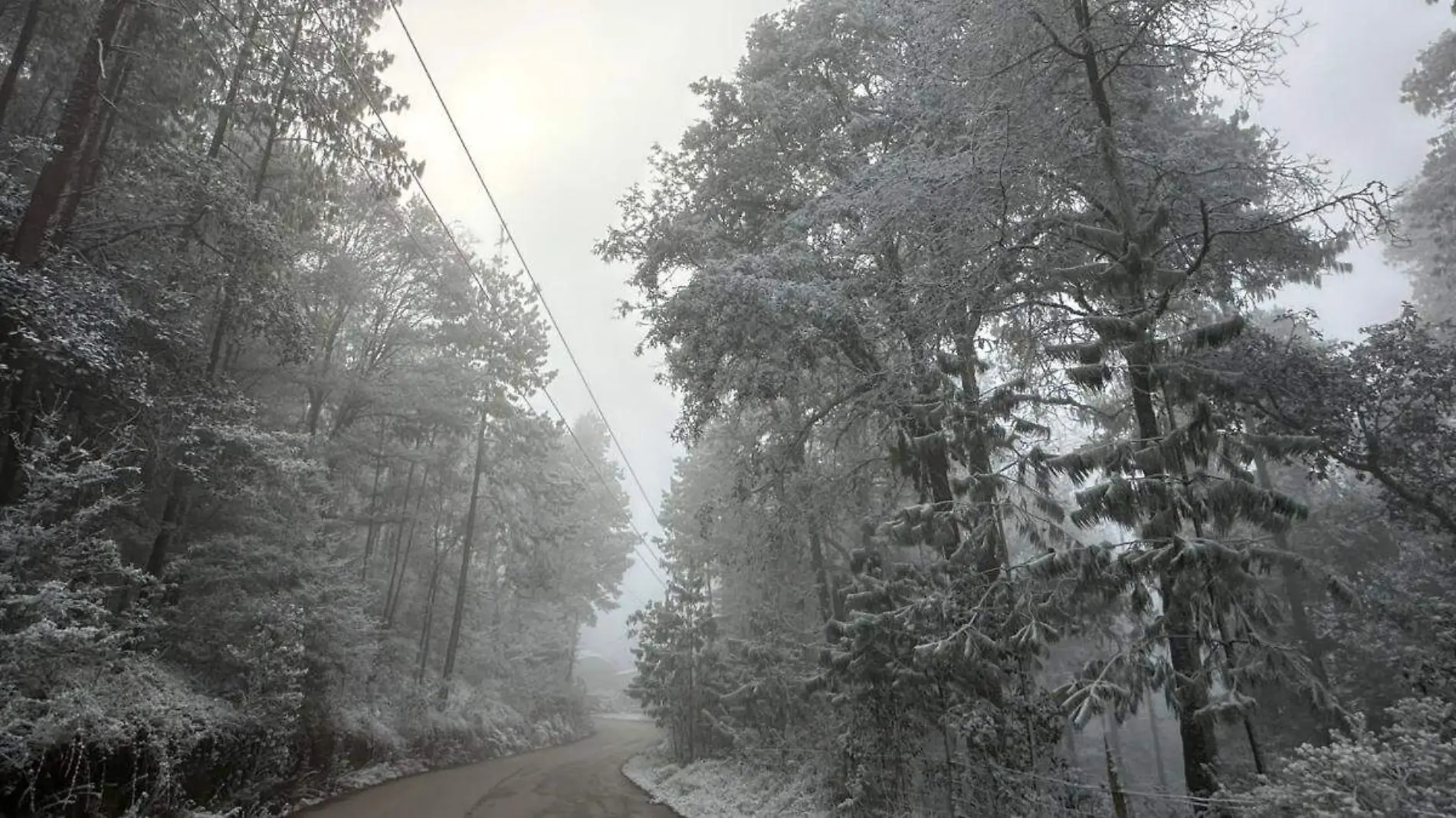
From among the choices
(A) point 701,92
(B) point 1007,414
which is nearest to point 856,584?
(B) point 1007,414

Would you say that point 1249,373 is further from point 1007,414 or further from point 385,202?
point 385,202

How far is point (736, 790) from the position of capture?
14.7 m

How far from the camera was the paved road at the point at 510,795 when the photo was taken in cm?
1207

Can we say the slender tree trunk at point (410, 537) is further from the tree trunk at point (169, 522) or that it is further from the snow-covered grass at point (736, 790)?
the snow-covered grass at point (736, 790)

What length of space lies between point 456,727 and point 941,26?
2220cm

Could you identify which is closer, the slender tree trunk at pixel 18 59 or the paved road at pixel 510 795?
the slender tree trunk at pixel 18 59

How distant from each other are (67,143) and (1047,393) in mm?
13576

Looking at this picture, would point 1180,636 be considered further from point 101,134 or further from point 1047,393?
point 101,134

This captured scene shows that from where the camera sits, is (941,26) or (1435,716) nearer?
(1435,716)

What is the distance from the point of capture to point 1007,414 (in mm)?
8820

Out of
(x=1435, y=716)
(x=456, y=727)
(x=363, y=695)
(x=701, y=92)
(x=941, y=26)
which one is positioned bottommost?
(x=456, y=727)

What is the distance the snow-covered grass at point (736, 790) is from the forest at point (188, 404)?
22.3 ft

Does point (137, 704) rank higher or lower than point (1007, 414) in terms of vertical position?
lower

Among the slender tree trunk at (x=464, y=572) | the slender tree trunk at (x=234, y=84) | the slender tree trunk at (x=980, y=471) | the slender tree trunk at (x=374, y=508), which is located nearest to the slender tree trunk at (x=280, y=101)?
the slender tree trunk at (x=234, y=84)
